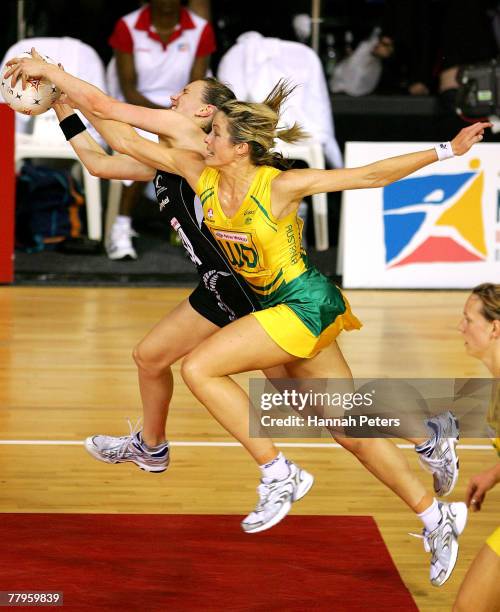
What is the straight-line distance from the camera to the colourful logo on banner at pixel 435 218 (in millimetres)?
9086

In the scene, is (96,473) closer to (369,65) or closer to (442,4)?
(369,65)

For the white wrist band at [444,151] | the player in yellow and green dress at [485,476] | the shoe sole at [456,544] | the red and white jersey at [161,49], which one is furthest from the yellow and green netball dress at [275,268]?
the red and white jersey at [161,49]

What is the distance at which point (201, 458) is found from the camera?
19.0 ft

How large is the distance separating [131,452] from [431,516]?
4.39ft

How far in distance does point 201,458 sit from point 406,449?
1.05m

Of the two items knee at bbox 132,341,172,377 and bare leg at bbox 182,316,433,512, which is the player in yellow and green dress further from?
knee at bbox 132,341,172,377

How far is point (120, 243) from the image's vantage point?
9.73m

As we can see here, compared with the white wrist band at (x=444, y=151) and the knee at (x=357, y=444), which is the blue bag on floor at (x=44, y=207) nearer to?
the knee at (x=357, y=444)

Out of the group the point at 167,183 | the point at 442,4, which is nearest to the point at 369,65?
the point at 442,4

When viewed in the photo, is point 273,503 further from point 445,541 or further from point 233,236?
point 233,236

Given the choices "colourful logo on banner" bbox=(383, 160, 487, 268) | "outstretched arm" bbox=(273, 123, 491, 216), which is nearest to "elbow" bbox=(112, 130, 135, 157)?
"outstretched arm" bbox=(273, 123, 491, 216)

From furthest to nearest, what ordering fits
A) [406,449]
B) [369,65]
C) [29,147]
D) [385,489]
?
[369,65]
[29,147]
[406,449]
[385,489]

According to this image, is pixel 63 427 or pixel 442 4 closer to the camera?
pixel 63 427

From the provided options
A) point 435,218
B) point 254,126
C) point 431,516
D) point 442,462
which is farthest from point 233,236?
point 435,218
